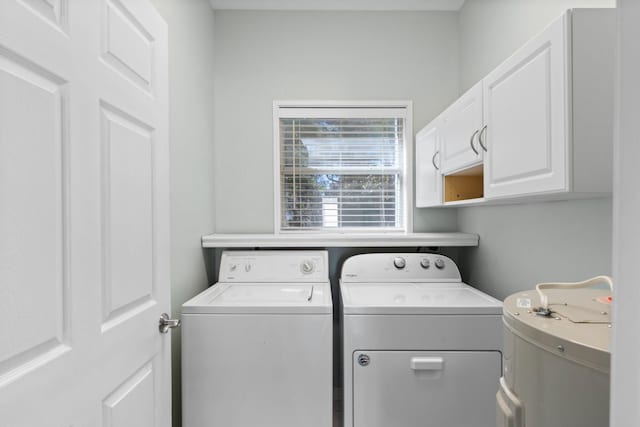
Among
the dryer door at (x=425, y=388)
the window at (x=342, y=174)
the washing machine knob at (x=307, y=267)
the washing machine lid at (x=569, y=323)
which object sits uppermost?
the window at (x=342, y=174)

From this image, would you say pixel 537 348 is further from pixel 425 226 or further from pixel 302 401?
pixel 425 226

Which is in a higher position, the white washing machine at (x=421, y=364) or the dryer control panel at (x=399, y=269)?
the dryer control panel at (x=399, y=269)

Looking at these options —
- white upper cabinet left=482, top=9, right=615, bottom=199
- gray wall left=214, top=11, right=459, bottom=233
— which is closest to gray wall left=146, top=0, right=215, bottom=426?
gray wall left=214, top=11, right=459, bottom=233

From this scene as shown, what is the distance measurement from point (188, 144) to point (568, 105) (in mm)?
1753

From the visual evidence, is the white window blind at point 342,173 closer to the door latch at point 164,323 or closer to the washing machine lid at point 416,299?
the washing machine lid at point 416,299

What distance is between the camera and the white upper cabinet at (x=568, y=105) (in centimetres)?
91

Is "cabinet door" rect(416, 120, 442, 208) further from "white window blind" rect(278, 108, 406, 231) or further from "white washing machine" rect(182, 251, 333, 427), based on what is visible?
"white washing machine" rect(182, 251, 333, 427)

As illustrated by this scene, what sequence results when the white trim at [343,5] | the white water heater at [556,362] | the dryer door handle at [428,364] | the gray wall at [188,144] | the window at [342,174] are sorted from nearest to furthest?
1. the white water heater at [556,362]
2. the dryer door handle at [428,364]
3. the gray wall at [188,144]
4. the white trim at [343,5]
5. the window at [342,174]

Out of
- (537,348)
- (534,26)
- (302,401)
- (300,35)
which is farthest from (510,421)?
(300,35)

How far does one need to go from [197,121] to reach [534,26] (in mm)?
1844

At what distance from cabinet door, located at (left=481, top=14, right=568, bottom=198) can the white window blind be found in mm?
1153

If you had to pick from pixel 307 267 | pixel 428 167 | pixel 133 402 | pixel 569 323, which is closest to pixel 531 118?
pixel 569 323

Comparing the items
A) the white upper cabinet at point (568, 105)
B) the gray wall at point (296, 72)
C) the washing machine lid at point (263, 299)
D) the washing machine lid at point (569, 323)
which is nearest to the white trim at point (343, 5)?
the gray wall at point (296, 72)

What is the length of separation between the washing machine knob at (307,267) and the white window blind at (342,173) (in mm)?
403
